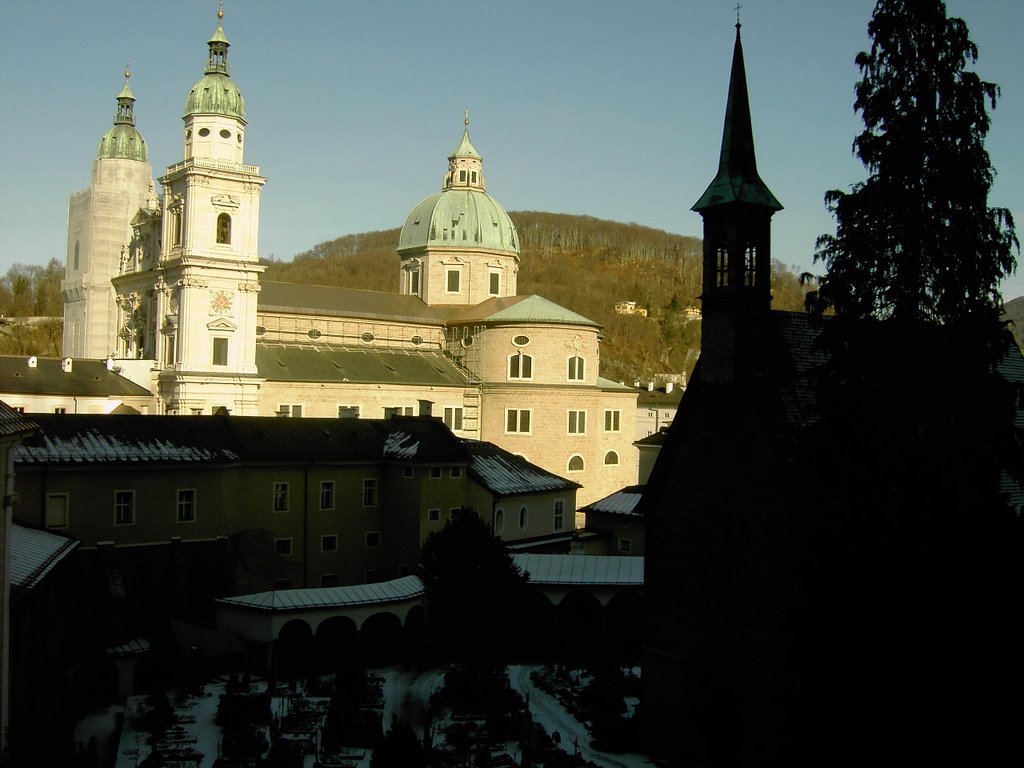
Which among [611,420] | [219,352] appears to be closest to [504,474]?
[219,352]

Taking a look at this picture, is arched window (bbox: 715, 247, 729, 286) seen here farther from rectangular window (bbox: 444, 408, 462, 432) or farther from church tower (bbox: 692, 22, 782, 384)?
rectangular window (bbox: 444, 408, 462, 432)

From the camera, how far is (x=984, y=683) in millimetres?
17438

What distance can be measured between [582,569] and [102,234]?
177ft

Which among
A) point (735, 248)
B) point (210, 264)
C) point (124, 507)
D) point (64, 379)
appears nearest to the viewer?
point (735, 248)

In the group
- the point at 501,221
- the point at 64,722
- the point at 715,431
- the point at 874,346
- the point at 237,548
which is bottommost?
the point at 64,722

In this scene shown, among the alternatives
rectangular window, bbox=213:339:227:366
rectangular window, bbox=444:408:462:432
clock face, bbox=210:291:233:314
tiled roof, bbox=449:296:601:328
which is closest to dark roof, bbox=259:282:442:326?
tiled roof, bbox=449:296:601:328

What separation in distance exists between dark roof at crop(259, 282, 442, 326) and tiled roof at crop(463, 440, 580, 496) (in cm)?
2404

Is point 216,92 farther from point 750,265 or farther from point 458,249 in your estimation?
point 750,265

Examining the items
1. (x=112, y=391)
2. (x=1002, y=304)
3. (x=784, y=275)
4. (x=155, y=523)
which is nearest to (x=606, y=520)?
(x=155, y=523)

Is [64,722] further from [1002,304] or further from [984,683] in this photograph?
[1002,304]

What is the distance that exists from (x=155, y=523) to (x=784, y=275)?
565ft

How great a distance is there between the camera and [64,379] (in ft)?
185

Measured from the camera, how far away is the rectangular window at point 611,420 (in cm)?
6980

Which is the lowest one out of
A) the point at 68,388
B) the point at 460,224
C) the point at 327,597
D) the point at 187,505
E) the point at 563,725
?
the point at 563,725
